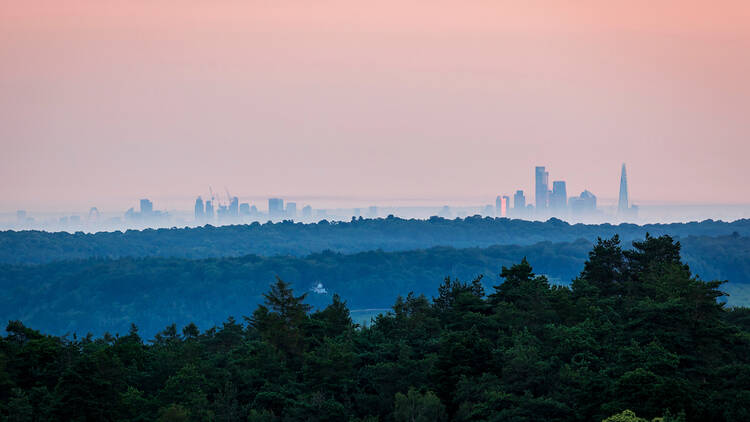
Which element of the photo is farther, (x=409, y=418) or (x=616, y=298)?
(x=616, y=298)

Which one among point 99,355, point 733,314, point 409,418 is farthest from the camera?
point 733,314

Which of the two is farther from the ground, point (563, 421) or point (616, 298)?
point (616, 298)

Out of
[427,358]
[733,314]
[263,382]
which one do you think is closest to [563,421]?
[427,358]

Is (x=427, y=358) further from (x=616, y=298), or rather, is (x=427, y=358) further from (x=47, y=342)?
(x=47, y=342)

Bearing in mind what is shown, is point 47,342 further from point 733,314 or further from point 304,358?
point 733,314

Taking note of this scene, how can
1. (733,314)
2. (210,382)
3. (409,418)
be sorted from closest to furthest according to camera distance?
1. (409,418)
2. (210,382)
3. (733,314)

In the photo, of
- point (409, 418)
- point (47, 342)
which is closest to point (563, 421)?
point (409, 418)
